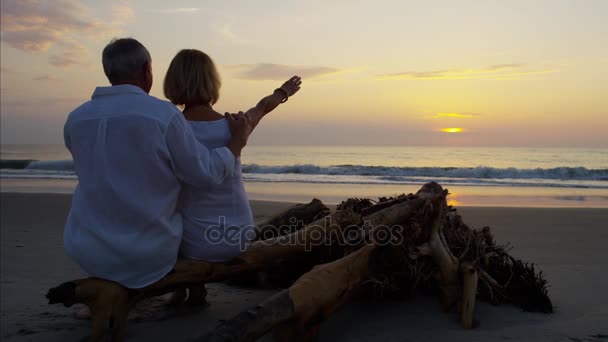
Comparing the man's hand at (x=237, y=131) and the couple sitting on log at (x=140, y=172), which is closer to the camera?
the couple sitting on log at (x=140, y=172)

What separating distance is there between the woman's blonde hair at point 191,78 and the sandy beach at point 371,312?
4.99 feet

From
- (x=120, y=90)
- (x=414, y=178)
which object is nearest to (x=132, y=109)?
(x=120, y=90)

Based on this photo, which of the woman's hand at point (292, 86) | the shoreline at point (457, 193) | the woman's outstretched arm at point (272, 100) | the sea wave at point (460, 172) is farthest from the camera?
the sea wave at point (460, 172)

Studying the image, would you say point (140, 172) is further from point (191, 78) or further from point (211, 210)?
point (191, 78)

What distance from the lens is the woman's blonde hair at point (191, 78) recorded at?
330 centimetres

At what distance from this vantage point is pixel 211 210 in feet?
10.8

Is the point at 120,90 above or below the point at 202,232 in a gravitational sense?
above

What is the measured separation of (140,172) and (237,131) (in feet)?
2.06

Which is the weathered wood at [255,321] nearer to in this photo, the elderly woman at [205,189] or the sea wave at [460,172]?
the elderly woman at [205,189]

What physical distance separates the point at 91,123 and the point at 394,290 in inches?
92.0

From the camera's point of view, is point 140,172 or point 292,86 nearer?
point 140,172

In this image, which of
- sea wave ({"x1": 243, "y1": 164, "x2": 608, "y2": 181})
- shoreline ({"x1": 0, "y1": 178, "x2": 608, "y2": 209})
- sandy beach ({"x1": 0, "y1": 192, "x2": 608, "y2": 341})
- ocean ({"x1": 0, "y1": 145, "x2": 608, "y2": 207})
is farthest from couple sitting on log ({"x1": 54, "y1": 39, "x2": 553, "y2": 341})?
sea wave ({"x1": 243, "y1": 164, "x2": 608, "y2": 181})

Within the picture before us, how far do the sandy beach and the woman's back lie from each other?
640mm

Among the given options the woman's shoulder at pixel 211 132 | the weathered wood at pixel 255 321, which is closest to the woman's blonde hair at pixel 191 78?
the woman's shoulder at pixel 211 132
